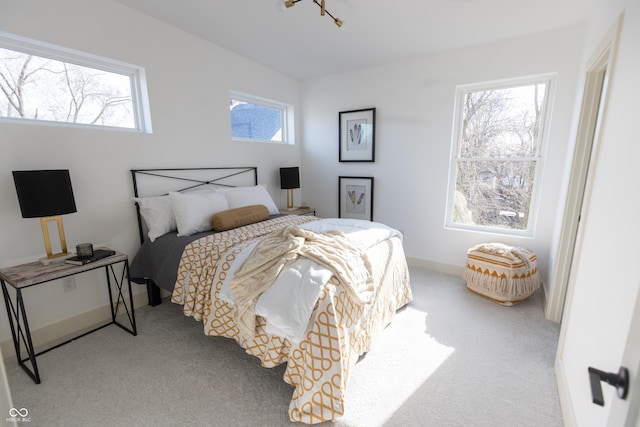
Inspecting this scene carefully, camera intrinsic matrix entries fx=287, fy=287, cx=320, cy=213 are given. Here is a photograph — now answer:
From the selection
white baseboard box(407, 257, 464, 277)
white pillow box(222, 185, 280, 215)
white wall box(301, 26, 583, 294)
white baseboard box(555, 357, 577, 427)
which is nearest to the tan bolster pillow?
white pillow box(222, 185, 280, 215)

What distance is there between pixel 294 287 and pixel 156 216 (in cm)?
168

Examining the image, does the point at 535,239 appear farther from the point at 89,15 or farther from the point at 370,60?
the point at 89,15

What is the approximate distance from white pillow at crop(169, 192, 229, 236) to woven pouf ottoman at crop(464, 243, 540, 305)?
2614mm

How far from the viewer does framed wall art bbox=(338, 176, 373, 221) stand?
12.8ft

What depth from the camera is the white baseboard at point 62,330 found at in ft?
6.56

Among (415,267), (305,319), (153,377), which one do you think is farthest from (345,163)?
(153,377)

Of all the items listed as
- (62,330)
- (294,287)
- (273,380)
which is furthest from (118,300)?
(294,287)

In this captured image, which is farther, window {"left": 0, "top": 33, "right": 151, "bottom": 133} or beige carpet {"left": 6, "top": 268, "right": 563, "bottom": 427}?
window {"left": 0, "top": 33, "right": 151, "bottom": 133}

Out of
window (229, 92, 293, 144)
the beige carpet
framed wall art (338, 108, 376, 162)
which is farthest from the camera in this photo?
framed wall art (338, 108, 376, 162)

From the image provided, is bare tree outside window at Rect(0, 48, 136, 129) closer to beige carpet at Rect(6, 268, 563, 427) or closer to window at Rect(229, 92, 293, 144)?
window at Rect(229, 92, 293, 144)

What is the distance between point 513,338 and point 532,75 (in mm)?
2459

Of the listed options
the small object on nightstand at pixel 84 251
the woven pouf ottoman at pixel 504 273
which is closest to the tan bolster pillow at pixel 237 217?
the small object on nightstand at pixel 84 251

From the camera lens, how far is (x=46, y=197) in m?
1.85

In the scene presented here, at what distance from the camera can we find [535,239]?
2.98 meters
